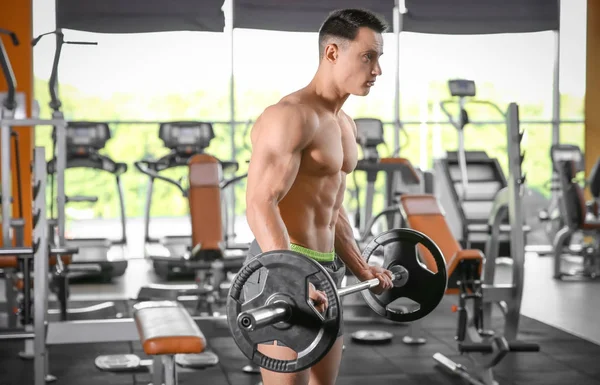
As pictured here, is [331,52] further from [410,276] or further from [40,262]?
[40,262]

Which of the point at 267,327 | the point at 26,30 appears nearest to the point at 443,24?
the point at 26,30

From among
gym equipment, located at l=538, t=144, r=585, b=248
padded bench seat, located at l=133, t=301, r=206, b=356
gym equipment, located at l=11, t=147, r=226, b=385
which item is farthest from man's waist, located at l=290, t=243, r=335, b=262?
gym equipment, located at l=538, t=144, r=585, b=248

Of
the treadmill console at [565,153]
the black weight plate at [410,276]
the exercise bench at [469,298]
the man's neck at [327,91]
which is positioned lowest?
the exercise bench at [469,298]

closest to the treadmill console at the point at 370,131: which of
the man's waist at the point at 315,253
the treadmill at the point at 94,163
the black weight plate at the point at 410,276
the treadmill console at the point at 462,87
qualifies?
the treadmill console at the point at 462,87

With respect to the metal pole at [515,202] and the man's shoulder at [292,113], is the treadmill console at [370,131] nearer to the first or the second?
the metal pole at [515,202]

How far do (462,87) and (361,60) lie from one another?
18.1ft

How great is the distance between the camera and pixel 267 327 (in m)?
1.80

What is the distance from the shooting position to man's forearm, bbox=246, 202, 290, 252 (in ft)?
6.39

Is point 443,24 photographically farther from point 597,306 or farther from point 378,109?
point 597,306

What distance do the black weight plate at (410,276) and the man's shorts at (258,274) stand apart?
86 mm

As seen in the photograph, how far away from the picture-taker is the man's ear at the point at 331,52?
6.86 ft

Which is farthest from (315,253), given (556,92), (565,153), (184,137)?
(556,92)

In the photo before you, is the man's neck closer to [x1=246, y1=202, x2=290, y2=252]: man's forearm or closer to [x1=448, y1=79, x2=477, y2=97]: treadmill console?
[x1=246, y1=202, x2=290, y2=252]: man's forearm

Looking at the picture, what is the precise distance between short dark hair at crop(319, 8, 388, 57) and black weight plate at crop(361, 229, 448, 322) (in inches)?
23.8
